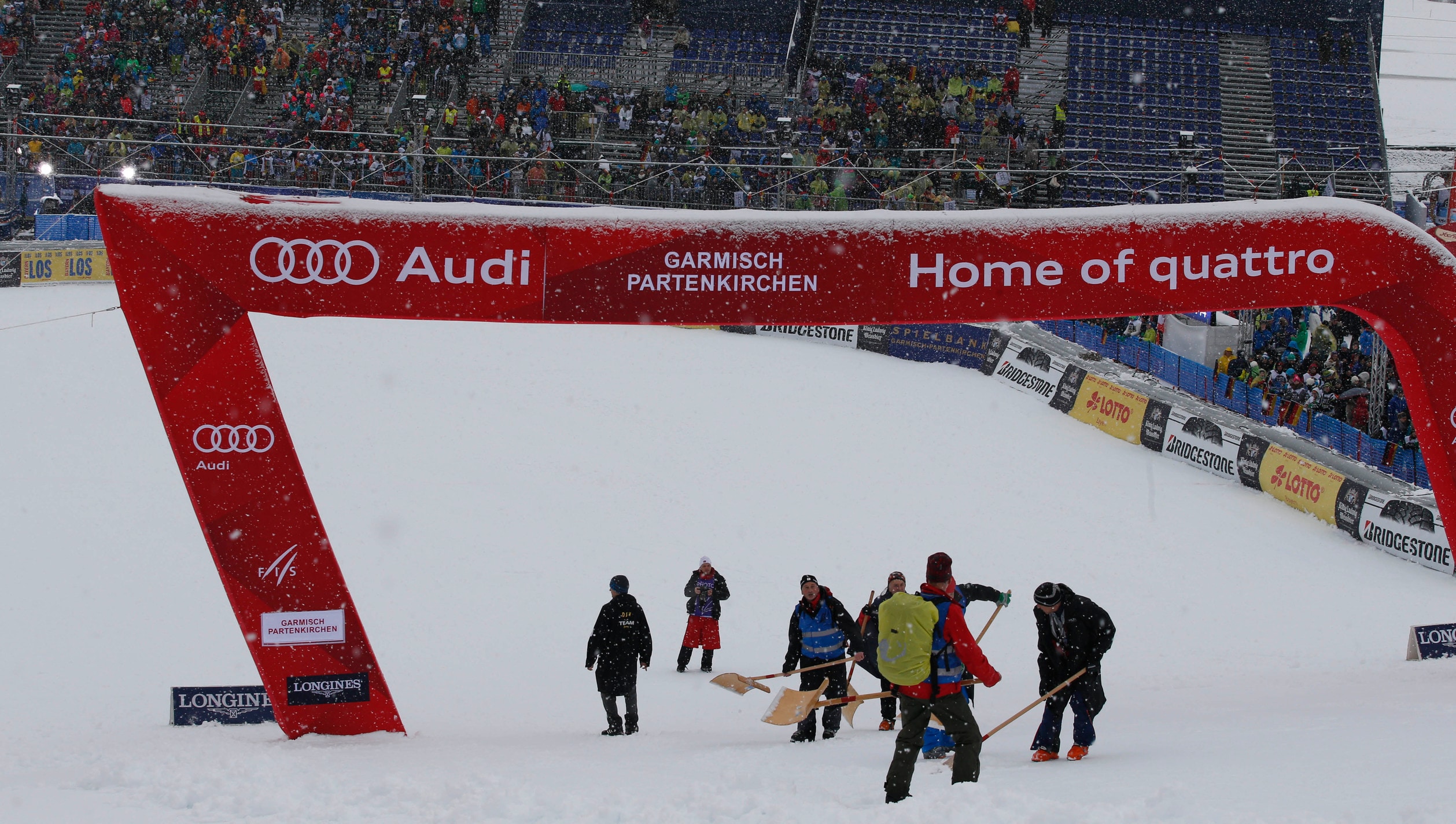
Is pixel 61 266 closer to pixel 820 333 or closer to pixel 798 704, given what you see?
pixel 820 333

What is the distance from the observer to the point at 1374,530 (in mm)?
15000

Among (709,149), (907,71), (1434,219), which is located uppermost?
(907,71)

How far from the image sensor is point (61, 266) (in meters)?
23.2

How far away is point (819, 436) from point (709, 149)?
7.81m

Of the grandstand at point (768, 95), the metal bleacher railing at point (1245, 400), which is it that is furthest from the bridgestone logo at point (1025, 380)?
the grandstand at point (768, 95)

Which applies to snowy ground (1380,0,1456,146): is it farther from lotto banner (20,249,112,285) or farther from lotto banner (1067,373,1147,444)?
lotto banner (20,249,112,285)

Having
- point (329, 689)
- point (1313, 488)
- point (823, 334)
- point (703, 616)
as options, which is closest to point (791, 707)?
point (329, 689)

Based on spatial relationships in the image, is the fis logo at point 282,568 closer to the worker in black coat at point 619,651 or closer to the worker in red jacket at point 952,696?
the worker in black coat at point 619,651

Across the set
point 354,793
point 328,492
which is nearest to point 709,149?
point 328,492

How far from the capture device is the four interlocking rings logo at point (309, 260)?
777cm

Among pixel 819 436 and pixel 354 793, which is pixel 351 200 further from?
pixel 819 436

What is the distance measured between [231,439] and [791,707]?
376cm

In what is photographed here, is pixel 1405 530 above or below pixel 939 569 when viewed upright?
below

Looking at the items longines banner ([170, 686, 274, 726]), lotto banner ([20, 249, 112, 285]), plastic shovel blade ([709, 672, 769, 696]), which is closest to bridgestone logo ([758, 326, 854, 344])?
lotto banner ([20, 249, 112, 285])
